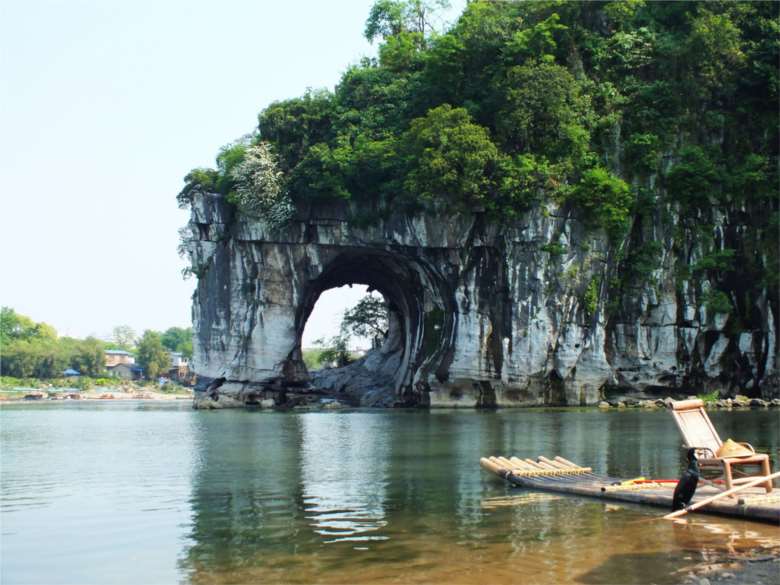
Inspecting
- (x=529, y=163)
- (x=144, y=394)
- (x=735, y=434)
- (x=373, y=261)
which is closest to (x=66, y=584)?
(x=735, y=434)

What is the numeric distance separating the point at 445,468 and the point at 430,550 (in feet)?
21.8

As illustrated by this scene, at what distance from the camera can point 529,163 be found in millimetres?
34750

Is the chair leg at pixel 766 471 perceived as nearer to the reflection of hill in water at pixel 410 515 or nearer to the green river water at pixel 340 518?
the green river water at pixel 340 518

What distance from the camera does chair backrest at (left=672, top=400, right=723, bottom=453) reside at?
11.3 m

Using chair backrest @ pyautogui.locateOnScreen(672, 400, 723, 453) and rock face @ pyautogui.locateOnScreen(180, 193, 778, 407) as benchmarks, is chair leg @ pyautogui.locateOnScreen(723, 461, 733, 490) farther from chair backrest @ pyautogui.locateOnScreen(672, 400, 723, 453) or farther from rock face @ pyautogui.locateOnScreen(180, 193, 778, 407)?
rock face @ pyautogui.locateOnScreen(180, 193, 778, 407)

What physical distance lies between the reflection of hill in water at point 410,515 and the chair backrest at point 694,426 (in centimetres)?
123

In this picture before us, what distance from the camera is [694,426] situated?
1143cm

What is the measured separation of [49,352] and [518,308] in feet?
195

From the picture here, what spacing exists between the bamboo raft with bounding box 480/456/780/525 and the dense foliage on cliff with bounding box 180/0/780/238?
70.4 ft

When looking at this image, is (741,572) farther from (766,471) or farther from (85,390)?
(85,390)

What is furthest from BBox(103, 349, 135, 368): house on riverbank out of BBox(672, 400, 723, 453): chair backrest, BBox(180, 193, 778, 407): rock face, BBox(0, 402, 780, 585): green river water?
BBox(672, 400, 723, 453): chair backrest

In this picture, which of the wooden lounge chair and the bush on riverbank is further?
the bush on riverbank

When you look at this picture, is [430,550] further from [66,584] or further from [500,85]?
[500,85]

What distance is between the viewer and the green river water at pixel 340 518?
841cm
